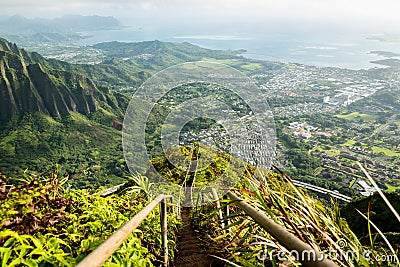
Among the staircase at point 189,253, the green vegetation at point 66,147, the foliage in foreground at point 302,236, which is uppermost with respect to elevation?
the foliage in foreground at point 302,236

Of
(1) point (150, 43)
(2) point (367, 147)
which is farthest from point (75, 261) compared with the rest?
(1) point (150, 43)

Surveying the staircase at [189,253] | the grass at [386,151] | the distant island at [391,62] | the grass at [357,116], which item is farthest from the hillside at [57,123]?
the distant island at [391,62]

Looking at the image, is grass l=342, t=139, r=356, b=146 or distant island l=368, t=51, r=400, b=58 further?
distant island l=368, t=51, r=400, b=58

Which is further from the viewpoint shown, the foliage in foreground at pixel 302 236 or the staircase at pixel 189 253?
the staircase at pixel 189 253

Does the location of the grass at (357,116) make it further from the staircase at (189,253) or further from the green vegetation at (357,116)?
the staircase at (189,253)

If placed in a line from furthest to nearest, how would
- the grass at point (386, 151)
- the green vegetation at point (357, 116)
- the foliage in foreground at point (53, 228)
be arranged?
the green vegetation at point (357, 116) < the grass at point (386, 151) < the foliage in foreground at point (53, 228)

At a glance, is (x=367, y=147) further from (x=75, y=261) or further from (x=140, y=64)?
(x=140, y=64)

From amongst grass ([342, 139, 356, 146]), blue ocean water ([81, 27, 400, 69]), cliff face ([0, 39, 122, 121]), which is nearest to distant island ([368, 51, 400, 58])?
blue ocean water ([81, 27, 400, 69])

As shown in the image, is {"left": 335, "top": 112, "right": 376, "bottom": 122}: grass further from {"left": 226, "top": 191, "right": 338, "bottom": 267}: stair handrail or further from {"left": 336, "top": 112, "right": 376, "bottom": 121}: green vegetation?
{"left": 226, "top": 191, "right": 338, "bottom": 267}: stair handrail
